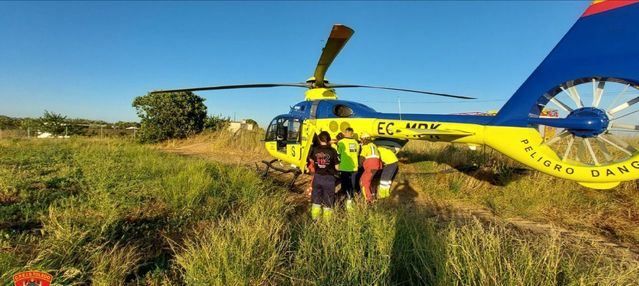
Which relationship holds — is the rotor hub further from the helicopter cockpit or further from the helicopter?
the helicopter cockpit

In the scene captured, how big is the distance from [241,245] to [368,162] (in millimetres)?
4520

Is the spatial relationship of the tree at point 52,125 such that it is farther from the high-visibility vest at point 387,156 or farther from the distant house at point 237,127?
the high-visibility vest at point 387,156

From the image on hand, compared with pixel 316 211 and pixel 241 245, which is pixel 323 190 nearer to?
pixel 316 211

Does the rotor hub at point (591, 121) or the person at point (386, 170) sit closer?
the rotor hub at point (591, 121)

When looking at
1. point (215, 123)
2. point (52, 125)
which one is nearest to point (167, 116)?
point (215, 123)

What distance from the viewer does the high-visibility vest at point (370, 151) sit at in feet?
24.2

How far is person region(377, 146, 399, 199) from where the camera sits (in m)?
7.36

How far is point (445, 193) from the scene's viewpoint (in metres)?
8.01

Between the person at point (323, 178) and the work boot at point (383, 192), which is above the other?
the person at point (323, 178)

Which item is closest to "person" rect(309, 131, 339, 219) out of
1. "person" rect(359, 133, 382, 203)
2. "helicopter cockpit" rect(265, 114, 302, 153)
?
"person" rect(359, 133, 382, 203)

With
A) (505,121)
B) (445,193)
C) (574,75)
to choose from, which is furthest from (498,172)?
(574,75)

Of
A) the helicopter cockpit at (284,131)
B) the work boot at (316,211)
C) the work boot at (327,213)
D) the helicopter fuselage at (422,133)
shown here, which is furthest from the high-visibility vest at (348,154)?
the helicopter cockpit at (284,131)

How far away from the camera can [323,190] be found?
5.86 metres

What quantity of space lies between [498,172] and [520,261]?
6.37 m
